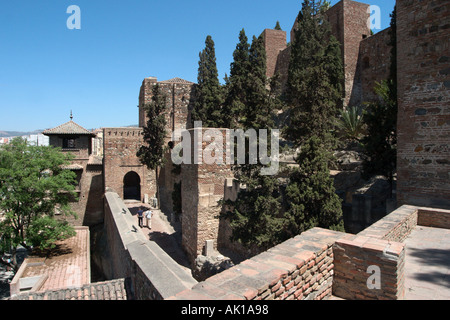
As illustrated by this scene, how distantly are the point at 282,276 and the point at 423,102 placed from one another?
568 cm

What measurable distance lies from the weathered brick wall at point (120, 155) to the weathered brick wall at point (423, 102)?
1598cm

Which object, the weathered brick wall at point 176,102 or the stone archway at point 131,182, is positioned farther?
the stone archway at point 131,182

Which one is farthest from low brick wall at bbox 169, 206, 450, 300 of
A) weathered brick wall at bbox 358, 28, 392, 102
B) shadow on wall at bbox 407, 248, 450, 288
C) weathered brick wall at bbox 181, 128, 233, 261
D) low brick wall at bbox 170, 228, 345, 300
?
weathered brick wall at bbox 358, 28, 392, 102

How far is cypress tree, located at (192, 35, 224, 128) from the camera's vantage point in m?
17.2

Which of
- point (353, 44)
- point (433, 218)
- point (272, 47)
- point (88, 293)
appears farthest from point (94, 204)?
point (353, 44)

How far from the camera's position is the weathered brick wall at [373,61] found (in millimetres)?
19859

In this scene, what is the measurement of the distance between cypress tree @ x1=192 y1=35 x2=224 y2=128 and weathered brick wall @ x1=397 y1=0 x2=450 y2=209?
10213mm

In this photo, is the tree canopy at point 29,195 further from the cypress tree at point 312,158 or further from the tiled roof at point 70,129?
the cypress tree at point 312,158

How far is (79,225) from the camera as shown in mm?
19906

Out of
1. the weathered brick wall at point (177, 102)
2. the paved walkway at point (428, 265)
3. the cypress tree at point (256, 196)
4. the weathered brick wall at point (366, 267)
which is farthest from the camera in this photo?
the weathered brick wall at point (177, 102)

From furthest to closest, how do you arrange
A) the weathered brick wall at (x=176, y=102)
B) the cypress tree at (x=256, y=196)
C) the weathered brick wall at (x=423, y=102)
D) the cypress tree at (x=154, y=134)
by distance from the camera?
the weathered brick wall at (x=176, y=102), the cypress tree at (x=154, y=134), the cypress tree at (x=256, y=196), the weathered brick wall at (x=423, y=102)

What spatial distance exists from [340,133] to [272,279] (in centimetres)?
1376

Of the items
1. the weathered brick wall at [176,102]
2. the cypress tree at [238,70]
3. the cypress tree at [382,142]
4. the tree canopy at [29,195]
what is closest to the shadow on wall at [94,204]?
the tree canopy at [29,195]

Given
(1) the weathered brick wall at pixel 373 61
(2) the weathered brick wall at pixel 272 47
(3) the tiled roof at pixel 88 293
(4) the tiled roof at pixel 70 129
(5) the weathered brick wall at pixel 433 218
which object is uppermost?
(2) the weathered brick wall at pixel 272 47
